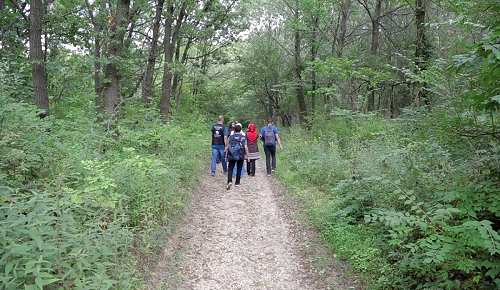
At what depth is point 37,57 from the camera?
34.1 feet

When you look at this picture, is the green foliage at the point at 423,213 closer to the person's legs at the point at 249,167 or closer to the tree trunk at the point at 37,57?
the person's legs at the point at 249,167

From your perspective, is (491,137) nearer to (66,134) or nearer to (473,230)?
(473,230)

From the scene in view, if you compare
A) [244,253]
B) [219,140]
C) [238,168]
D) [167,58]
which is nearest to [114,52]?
[219,140]

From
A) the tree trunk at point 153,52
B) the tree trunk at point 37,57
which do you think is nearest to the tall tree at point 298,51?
the tree trunk at point 153,52

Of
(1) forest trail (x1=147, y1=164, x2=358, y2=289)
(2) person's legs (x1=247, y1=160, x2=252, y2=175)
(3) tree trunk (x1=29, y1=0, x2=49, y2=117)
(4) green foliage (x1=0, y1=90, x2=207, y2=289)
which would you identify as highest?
(3) tree trunk (x1=29, y1=0, x2=49, y2=117)

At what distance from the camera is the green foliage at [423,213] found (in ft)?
13.9

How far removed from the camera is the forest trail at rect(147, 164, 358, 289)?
5695 mm

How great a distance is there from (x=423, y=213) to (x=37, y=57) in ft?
33.7

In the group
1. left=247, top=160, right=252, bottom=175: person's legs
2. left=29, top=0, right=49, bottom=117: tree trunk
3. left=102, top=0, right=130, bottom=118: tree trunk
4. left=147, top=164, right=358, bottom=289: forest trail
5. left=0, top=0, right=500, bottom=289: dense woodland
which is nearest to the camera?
left=0, top=0, right=500, bottom=289: dense woodland

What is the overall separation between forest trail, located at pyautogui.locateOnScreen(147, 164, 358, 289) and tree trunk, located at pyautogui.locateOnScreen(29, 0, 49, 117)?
5337 millimetres

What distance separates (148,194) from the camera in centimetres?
699

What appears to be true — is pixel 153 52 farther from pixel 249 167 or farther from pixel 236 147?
pixel 236 147

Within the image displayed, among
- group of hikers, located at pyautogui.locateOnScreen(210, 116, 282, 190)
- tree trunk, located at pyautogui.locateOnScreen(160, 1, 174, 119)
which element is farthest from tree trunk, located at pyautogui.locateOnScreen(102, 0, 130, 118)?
tree trunk, located at pyautogui.locateOnScreen(160, 1, 174, 119)

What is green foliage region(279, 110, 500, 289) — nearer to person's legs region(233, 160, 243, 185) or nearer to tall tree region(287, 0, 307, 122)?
person's legs region(233, 160, 243, 185)
